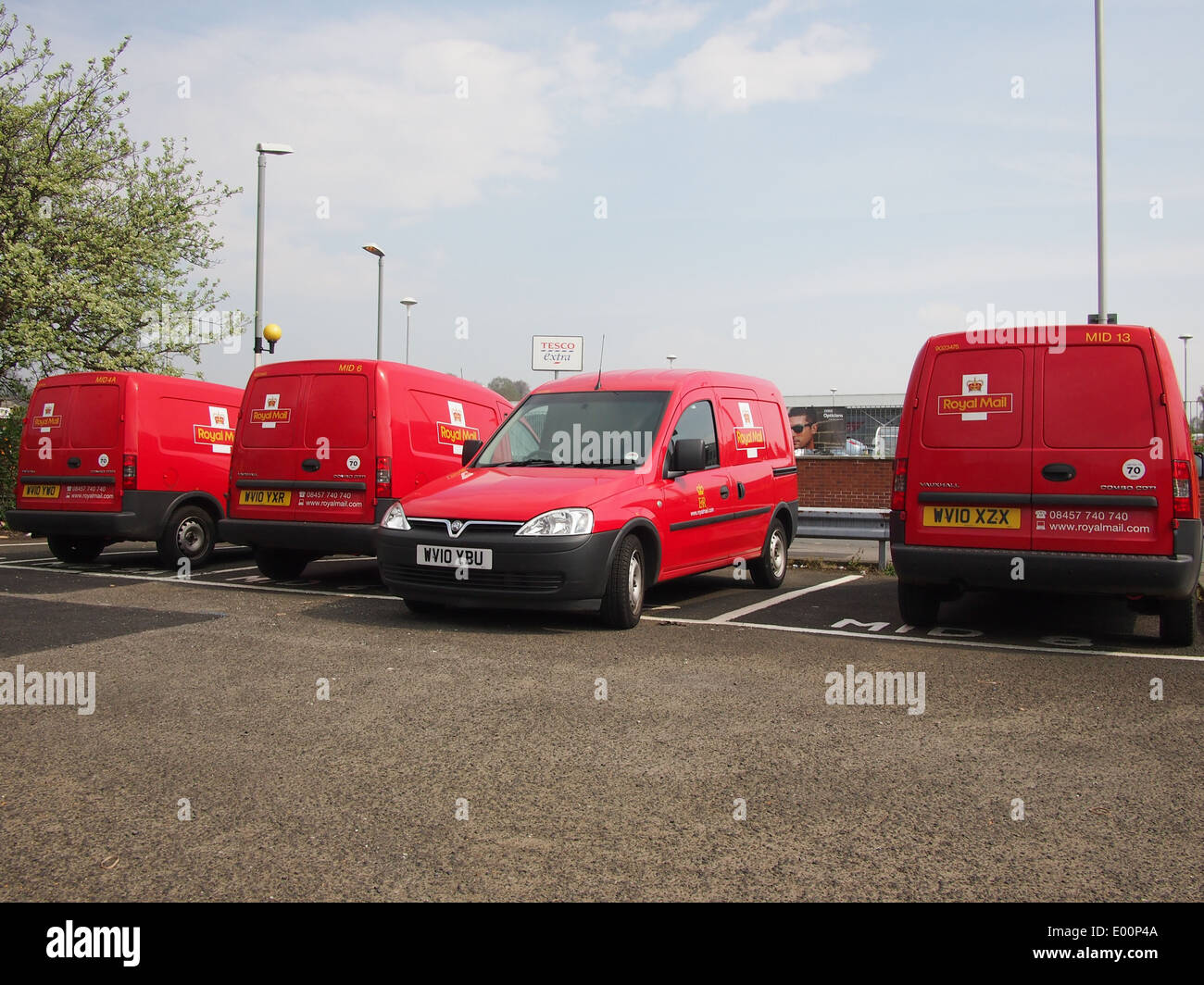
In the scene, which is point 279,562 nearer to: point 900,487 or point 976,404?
point 900,487

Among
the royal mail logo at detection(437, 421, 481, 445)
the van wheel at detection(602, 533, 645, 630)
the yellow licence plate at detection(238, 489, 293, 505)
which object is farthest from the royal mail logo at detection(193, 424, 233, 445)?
the van wheel at detection(602, 533, 645, 630)

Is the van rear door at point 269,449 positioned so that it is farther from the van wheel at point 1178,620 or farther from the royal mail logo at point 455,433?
the van wheel at point 1178,620

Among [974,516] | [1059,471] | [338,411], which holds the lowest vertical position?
[974,516]

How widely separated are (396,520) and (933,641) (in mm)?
4052

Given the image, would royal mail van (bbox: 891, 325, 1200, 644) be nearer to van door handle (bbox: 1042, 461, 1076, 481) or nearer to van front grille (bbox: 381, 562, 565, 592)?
van door handle (bbox: 1042, 461, 1076, 481)

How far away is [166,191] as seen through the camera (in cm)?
2038

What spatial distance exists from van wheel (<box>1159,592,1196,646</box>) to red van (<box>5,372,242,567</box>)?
953 centimetres

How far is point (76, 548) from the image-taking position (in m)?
12.2

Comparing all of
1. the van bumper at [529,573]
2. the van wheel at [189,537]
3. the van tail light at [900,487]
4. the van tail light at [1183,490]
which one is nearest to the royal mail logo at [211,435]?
the van wheel at [189,537]

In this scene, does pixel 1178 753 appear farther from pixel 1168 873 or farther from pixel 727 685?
pixel 727 685

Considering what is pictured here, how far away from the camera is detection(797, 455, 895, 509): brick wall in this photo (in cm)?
2459

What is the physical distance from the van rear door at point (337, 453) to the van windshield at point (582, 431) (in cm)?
148

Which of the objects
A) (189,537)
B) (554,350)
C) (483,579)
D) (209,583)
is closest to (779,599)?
(483,579)

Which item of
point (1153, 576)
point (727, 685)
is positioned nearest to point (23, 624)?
point (727, 685)
